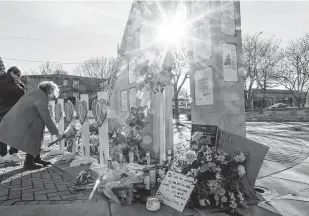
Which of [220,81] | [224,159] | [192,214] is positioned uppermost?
[220,81]

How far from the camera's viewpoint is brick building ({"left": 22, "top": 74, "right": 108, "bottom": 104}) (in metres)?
28.1

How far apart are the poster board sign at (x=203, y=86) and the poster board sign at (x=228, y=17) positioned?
0.69 metres

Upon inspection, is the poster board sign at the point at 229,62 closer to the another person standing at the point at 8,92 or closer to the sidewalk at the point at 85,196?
the sidewalk at the point at 85,196

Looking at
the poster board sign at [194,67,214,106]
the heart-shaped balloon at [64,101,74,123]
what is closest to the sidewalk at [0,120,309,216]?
the poster board sign at [194,67,214,106]

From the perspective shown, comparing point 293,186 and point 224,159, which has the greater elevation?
point 224,159

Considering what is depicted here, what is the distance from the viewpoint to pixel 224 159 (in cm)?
309

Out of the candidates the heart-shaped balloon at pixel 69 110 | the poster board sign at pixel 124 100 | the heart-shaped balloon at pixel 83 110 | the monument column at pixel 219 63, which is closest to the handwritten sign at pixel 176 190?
the monument column at pixel 219 63

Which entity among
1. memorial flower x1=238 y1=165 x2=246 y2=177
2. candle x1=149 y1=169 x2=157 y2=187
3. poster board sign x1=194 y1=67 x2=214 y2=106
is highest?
poster board sign x1=194 y1=67 x2=214 y2=106

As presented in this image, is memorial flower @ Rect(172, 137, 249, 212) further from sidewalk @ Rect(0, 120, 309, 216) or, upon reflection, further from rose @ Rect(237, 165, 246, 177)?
sidewalk @ Rect(0, 120, 309, 216)

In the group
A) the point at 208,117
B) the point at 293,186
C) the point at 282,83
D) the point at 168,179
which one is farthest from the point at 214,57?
the point at 282,83

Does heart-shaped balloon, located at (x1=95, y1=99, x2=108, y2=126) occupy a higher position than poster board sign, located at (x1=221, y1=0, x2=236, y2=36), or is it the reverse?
poster board sign, located at (x1=221, y1=0, x2=236, y2=36)

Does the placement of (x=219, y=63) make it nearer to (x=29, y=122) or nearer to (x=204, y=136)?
(x=204, y=136)

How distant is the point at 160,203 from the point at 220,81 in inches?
82.4

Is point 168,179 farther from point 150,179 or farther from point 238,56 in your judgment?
point 238,56
